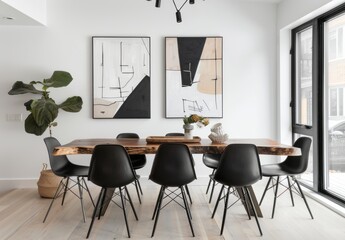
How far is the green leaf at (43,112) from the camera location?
411cm

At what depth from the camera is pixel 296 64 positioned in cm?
478

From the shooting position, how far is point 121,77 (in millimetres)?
4805

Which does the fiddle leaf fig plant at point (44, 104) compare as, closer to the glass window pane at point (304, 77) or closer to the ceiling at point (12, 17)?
the ceiling at point (12, 17)

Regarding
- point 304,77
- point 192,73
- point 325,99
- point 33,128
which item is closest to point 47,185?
point 33,128

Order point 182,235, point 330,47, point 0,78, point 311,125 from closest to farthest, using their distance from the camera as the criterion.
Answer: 1. point 182,235
2. point 330,47
3. point 311,125
4. point 0,78

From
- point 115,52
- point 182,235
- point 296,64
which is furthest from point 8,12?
point 296,64

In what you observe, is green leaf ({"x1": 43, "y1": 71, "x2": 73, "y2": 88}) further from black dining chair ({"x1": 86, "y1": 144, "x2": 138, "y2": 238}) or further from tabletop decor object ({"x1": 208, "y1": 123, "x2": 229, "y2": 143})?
tabletop decor object ({"x1": 208, "y1": 123, "x2": 229, "y2": 143})

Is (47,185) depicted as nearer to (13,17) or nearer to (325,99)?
(13,17)

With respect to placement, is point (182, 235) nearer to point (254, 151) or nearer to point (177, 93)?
point (254, 151)

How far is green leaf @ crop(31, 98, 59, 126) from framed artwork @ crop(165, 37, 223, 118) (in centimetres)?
171

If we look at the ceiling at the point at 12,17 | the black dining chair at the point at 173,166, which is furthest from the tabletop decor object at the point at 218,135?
the ceiling at the point at 12,17

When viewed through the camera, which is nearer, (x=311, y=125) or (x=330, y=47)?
(x=330, y=47)

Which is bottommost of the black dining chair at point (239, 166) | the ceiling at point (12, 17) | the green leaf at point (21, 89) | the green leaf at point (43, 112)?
the black dining chair at point (239, 166)

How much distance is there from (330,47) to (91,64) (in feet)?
11.3
